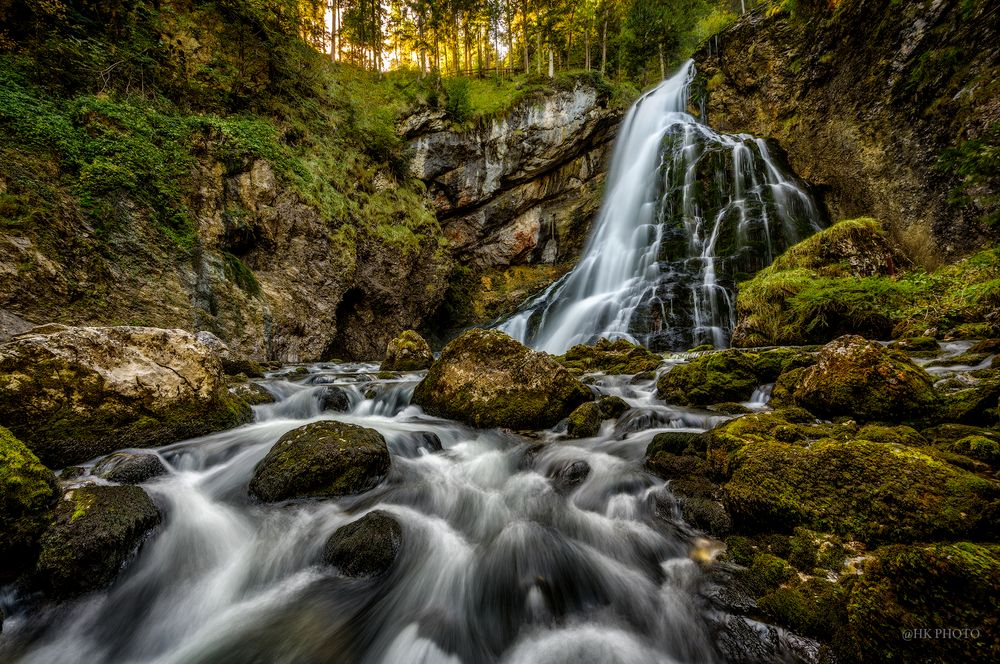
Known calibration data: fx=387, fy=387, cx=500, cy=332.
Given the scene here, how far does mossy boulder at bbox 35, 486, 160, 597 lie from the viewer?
2416mm

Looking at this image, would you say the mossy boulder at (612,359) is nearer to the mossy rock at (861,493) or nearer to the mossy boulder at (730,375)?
the mossy boulder at (730,375)

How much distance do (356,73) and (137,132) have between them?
15.5 meters

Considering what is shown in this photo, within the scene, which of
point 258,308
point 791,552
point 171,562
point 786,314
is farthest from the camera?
point 258,308

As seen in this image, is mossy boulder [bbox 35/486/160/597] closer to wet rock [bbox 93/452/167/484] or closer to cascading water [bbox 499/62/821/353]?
wet rock [bbox 93/452/167/484]

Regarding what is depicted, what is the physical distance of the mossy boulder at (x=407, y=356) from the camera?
36.6 feet

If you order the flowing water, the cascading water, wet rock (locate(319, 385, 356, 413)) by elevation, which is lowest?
the flowing water

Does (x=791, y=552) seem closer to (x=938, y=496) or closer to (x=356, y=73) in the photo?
(x=938, y=496)

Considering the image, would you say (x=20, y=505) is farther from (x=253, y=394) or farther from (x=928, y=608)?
(x=928, y=608)

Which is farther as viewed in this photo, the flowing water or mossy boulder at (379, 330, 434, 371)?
mossy boulder at (379, 330, 434, 371)

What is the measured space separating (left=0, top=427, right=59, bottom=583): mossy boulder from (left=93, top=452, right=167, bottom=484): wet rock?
3.55 feet

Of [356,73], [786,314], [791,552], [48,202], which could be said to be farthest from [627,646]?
[356,73]

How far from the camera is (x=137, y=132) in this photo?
1003 centimetres

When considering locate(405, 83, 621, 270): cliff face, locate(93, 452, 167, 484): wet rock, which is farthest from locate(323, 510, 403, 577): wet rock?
locate(405, 83, 621, 270): cliff face

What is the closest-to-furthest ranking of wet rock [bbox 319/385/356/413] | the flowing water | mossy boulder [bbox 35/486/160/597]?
1. the flowing water
2. mossy boulder [bbox 35/486/160/597]
3. wet rock [bbox 319/385/356/413]
